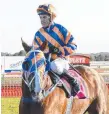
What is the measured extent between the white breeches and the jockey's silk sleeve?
0.43 feet

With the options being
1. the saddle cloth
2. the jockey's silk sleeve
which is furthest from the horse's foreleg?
the jockey's silk sleeve

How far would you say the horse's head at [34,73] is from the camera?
654 centimetres

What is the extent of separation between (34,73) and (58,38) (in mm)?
1088

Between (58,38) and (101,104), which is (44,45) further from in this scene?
(101,104)

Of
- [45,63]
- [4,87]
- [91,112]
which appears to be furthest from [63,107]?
[4,87]

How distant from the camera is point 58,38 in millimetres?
7418

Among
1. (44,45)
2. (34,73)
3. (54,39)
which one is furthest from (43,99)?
(54,39)

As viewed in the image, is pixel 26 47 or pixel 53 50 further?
pixel 53 50

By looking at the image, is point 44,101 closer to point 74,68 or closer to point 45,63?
point 45,63

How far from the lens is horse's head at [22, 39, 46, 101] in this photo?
21.4 ft

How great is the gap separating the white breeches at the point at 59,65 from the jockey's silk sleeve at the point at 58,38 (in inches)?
5.1

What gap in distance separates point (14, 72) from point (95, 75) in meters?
13.4

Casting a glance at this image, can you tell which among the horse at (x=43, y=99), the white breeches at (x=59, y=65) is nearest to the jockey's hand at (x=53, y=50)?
the white breeches at (x=59, y=65)

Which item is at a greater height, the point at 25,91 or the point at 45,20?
the point at 45,20
